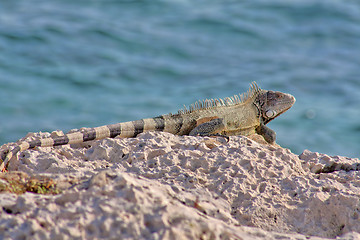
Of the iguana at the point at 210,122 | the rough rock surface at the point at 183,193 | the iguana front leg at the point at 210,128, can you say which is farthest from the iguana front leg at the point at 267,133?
the rough rock surface at the point at 183,193

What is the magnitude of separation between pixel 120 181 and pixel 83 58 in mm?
16905

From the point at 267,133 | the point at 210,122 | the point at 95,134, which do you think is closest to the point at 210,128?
the point at 210,122

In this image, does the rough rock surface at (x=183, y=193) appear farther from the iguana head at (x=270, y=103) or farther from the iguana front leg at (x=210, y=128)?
the iguana head at (x=270, y=103)

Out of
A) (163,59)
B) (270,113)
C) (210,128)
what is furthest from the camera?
(163,59)

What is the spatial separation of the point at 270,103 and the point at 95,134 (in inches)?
132

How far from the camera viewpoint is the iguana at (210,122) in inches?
229

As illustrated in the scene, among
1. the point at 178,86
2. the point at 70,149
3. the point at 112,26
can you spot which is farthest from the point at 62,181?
the point at 112,26

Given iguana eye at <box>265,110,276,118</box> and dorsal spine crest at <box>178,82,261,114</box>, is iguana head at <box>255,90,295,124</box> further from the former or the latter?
dorsal spine crest at <box>178,82,261,114</box>

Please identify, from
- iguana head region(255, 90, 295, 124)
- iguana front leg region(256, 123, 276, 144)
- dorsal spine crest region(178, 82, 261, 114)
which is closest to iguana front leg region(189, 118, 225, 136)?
dorsal spine crest region(178, 82, 261, 114)

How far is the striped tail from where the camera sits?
5.34 m

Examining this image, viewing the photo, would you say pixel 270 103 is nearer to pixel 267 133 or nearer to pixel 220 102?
pixel 267 133

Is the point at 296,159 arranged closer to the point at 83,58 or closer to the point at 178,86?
the point at 178,86

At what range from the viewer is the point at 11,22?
21750 mm

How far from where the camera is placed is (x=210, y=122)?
7.23 m
